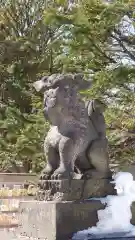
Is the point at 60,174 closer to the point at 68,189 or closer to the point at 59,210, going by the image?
the point at 68,189

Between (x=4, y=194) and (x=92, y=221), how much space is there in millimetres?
8584

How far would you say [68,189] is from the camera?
6.77 meters

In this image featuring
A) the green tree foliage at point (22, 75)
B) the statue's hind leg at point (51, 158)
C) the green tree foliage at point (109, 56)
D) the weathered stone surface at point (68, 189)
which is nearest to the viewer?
the weathered stone surface at point (68, 189)

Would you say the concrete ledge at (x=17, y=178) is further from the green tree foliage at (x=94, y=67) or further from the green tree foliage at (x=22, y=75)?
the green tree foliage at (x=94, y=67)

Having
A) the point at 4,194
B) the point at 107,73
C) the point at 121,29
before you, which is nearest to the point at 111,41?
the point at 121,29

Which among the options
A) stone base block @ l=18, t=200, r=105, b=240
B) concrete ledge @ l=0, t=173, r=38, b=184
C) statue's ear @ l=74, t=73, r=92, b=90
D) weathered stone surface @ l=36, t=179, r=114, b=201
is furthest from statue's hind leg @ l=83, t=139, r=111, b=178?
concrete ledge @ l=0, t=173, r=38, b=184

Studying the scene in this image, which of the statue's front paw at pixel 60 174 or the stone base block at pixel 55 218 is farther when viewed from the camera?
the statue's front paw at pixel 60 174

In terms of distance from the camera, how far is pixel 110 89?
527 inches

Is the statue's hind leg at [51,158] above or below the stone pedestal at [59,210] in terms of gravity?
above

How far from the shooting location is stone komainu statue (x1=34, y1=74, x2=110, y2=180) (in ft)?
22.5

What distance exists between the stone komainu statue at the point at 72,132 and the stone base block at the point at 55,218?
394 millimetres

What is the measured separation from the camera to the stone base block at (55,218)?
6.56m

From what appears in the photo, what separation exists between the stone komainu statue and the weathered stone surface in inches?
3.4

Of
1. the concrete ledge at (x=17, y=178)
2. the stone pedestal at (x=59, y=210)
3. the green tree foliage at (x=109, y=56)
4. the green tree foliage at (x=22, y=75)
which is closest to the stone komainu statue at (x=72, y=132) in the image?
the stone pedestal at (x=59, y=210)
